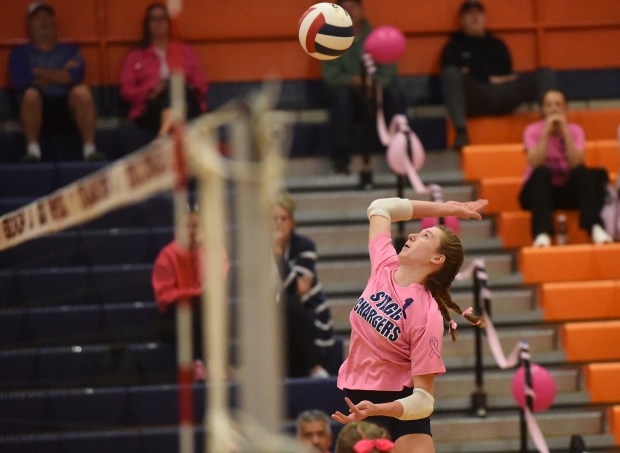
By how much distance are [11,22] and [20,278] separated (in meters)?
3.28

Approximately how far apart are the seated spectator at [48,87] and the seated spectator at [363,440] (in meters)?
6.06

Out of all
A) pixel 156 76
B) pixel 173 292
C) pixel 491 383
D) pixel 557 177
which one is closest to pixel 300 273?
pixel 173 292

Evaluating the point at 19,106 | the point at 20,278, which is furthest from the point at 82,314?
the point at 19,106

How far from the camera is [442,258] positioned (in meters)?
6.12

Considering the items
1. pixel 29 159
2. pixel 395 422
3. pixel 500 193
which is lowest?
pixel 395 422

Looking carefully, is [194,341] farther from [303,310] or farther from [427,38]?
[427,38]

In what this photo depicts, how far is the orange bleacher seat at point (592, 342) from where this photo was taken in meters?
10.2

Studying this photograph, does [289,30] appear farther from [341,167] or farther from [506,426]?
[506,426]

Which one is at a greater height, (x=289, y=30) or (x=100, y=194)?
(x=289, y=30)

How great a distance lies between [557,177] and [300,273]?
2.88m

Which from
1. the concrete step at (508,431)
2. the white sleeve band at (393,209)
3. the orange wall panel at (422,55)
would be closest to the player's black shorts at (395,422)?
the white sleeve band at (393,209)

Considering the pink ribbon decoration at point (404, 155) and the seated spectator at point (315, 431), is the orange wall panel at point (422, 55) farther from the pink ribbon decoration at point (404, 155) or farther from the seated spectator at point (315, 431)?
the seated spectator at point (315, 431)

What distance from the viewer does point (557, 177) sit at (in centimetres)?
1107

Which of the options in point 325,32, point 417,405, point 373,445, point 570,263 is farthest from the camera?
point 570,263
